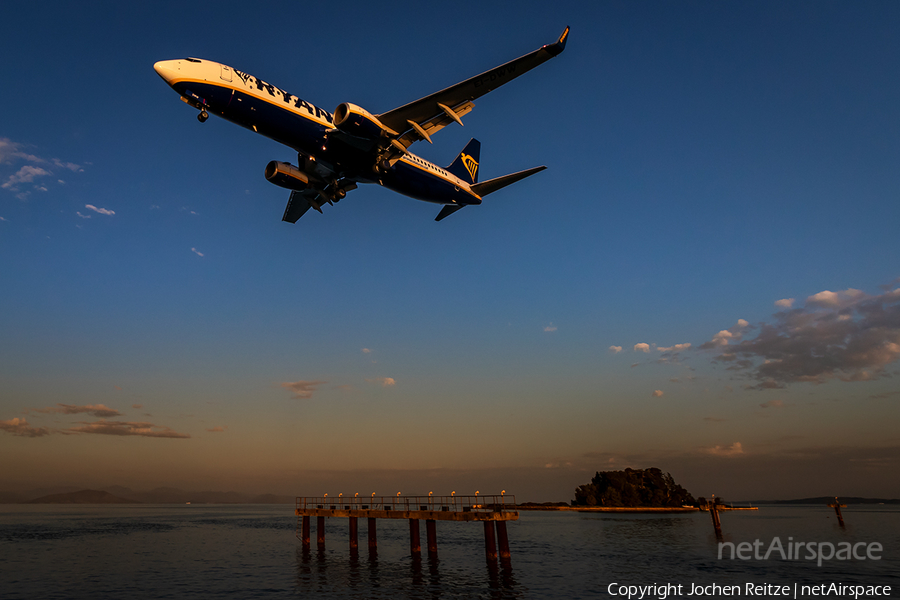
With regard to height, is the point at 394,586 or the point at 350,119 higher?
the point at 350,119

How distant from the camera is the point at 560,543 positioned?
6762 cm

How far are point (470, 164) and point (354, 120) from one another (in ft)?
83.1

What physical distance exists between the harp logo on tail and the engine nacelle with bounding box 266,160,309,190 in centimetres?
2028

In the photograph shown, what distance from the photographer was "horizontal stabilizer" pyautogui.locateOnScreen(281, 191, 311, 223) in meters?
41.5

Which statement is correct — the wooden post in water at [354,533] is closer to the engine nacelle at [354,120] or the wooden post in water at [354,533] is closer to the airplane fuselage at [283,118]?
the airplane fuselage at [283,118]

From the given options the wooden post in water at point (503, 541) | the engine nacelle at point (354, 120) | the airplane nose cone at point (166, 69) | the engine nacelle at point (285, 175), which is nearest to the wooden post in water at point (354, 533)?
the wooden post in water at point (503, 541)

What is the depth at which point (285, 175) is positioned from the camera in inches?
1479

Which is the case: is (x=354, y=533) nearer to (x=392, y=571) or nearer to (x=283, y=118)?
(x=392, y=571)

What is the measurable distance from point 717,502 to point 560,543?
76.3ft

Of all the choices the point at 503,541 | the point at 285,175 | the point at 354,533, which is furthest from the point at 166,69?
the point at 354,533

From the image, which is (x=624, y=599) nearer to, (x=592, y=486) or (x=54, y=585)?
(x=54, y=585)

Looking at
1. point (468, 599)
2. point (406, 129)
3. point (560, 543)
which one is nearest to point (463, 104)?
point (406, 129)

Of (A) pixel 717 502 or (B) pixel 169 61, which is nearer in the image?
(B) pixel 169 61

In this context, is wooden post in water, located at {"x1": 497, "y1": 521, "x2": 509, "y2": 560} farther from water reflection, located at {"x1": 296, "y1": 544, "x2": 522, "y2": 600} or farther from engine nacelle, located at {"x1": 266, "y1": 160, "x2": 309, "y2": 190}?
engine nacelle, located at {"x1": 266, "y1": 160, "x2": 309, "y2": 190}
